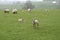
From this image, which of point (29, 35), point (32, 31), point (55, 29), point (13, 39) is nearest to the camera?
point (13, 39)

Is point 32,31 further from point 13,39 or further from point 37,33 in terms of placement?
point 13,39

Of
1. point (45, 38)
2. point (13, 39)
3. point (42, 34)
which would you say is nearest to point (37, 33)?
point (42, 34)

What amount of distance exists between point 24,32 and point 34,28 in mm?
1716

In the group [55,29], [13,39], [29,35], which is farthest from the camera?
[55,29]

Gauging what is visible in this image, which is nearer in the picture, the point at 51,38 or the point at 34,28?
the point at 51,38

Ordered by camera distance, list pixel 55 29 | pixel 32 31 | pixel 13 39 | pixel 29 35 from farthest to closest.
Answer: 1. pixel 55 29
2. pixel 32 31
3. pixel 29 35
4. pixel 13 39

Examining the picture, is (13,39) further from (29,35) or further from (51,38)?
(51,38)

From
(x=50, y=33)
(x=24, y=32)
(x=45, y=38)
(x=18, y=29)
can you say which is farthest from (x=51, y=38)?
(x=18, y=29)

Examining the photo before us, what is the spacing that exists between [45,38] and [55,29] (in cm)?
360

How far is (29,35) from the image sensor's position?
1692 centimetres

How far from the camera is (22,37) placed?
53.3 feet

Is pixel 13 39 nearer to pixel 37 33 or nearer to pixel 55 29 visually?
pixel 37 33

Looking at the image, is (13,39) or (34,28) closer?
(13,39)

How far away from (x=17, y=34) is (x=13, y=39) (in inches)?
62.6
